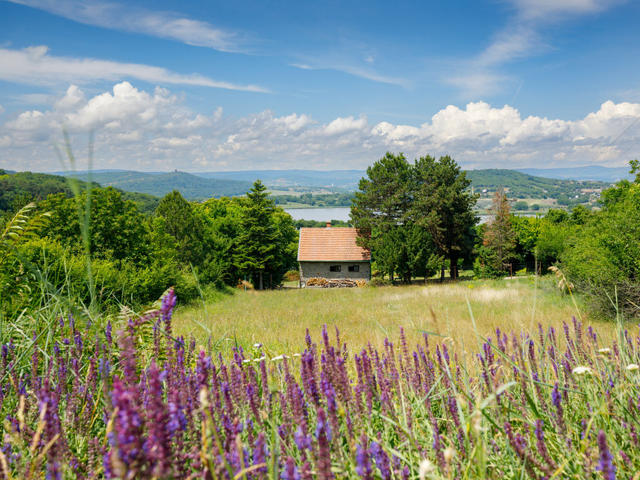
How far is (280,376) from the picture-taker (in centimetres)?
286

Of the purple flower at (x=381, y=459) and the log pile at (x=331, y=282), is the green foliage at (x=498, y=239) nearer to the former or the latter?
the log pile at (x=331, y=282)

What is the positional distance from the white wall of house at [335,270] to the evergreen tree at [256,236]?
161 inches

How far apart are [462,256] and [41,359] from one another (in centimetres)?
4245

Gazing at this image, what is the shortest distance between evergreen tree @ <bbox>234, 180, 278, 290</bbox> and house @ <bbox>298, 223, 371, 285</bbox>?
12.9 ft

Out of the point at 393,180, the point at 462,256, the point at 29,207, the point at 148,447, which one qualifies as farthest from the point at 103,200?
the point at 462,256

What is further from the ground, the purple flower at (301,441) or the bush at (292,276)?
the purple flower at (301,441)

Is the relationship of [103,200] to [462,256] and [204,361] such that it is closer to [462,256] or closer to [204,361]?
[204,361]

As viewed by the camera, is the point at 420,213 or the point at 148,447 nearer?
the point at 148,447

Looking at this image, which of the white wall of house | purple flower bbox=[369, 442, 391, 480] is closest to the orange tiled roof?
the white wall of house

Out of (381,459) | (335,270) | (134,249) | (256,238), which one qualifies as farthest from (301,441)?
(335,270)

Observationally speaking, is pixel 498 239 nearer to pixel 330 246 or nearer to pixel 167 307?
pixel 330 246

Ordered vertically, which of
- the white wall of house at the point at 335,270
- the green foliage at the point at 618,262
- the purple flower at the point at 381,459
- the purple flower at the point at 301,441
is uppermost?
the purple flower at the point at 301,441

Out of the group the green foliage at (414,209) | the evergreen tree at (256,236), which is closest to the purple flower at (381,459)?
the green foliage at (414,209)

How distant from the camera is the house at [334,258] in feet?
139
